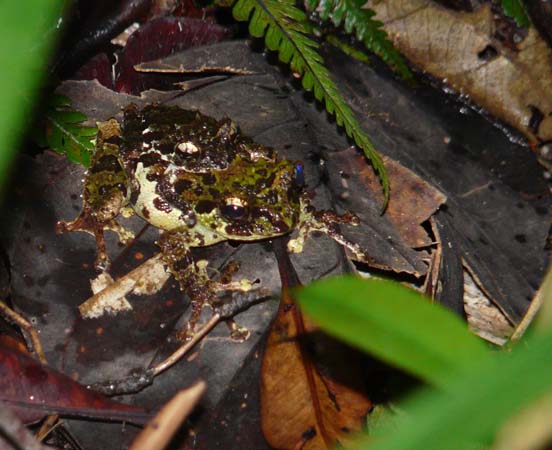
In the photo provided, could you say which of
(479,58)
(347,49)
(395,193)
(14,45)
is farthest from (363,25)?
(14,45)

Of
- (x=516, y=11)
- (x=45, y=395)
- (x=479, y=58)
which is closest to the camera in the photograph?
(x=45, y=395)

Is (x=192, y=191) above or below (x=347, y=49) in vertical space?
below

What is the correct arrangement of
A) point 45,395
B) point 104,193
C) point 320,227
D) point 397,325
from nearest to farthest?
point 397,325 < point 45,395 < point 320,227 < point 104,193

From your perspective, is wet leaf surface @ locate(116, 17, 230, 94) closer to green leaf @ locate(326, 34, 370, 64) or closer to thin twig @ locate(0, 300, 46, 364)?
green leaf @ locate(326, 34, 370, 64)

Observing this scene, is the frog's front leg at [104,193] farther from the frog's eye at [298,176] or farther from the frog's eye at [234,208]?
the frog's eye at [298,176]

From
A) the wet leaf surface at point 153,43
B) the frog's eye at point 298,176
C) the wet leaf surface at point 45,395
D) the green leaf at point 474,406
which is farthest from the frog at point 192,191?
the green leaf at point 474,406

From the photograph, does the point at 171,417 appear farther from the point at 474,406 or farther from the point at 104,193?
the point at 104,193

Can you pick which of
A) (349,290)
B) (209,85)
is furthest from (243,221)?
(349,290)
